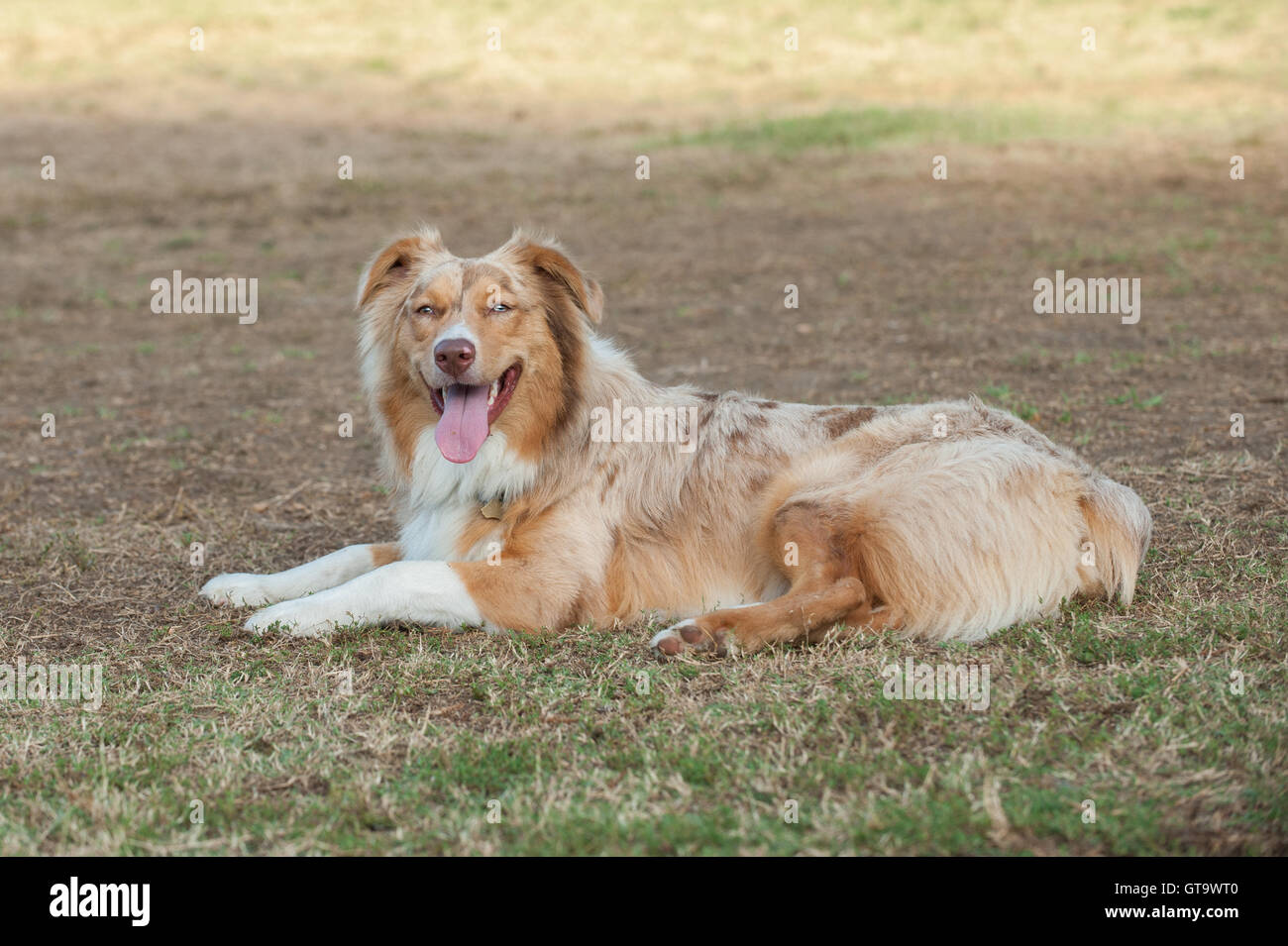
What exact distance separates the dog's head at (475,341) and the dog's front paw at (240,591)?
88cm

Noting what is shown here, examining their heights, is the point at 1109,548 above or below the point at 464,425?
below

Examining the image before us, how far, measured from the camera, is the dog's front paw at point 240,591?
577 centimetres

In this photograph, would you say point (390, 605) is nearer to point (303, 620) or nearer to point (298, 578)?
point (303, 620)

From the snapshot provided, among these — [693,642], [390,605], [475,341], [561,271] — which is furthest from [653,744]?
[561,271]

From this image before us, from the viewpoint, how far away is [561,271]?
564 cm

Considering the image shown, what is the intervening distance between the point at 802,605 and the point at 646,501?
95 centimetres

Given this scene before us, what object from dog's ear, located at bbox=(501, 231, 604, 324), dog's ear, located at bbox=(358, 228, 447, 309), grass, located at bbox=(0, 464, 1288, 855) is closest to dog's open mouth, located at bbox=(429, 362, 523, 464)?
dog's ear, located at bbox=(501, 231, 604, 324)

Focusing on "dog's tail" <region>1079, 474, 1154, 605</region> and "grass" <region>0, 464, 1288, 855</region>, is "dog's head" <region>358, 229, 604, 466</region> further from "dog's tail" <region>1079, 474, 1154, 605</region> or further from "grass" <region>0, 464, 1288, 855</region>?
"dog's tail" <region>1079, 474, 1154, 605</region>

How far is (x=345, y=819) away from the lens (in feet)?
12.4

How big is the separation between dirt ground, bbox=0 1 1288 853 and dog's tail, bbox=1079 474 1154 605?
4.8 inches
